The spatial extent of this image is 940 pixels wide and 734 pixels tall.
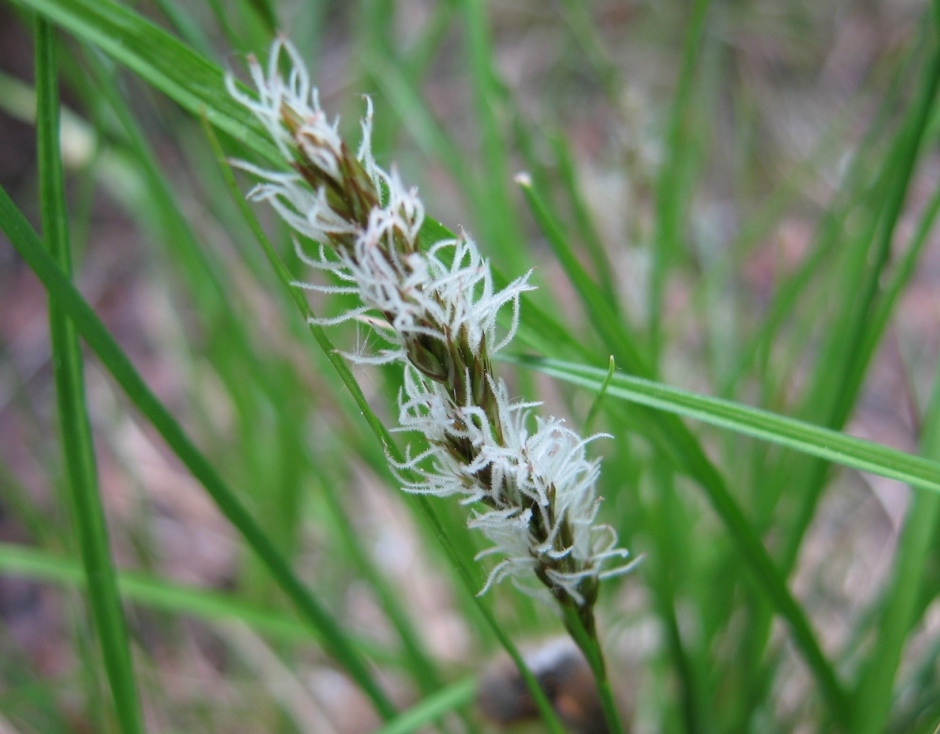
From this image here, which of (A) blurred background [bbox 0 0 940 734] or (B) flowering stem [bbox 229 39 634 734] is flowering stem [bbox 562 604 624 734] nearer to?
(B) flowering stem [bbox 229 39 634 734]

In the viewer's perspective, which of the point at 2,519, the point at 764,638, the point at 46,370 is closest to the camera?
the point at 764,638

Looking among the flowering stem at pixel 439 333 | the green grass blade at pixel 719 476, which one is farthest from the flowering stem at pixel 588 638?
the green grass blade at pixel 719 476

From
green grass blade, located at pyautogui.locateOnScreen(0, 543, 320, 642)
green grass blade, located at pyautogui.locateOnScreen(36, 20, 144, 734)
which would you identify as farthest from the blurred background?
green grass blade, located at pyautogui.locateOnScreen(36, 20, 144, 734)

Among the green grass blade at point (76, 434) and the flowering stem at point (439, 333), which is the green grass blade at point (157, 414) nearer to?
the green grass blade at point (76, 434)

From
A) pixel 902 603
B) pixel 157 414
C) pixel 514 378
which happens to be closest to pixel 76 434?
pixel 157 414

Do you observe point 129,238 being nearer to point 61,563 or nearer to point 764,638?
point 61,563

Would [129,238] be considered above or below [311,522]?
above

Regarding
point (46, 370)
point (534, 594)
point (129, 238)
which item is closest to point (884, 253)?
point (534, 594)
